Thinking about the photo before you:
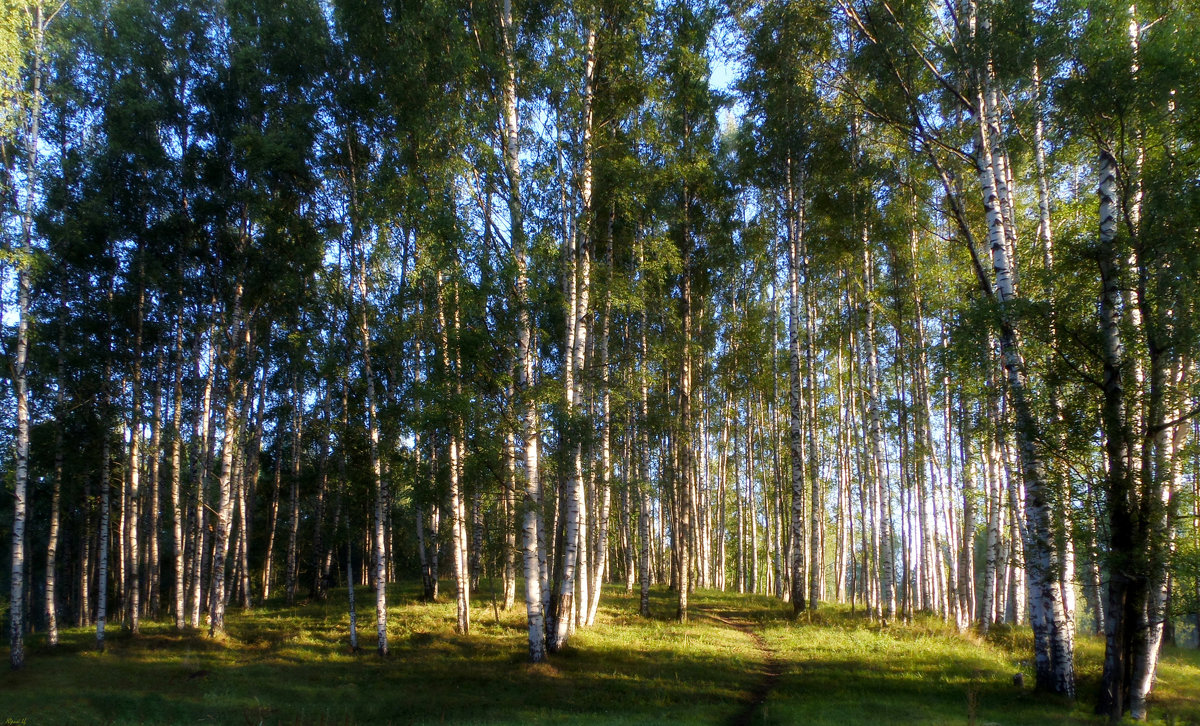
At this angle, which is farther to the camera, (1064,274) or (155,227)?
(155,227)

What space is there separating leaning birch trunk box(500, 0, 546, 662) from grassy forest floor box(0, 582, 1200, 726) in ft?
4.91

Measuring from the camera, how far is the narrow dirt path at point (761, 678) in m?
11.4

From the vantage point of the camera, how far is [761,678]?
547 inches

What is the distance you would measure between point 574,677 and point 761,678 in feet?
13.1

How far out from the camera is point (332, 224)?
20.5m

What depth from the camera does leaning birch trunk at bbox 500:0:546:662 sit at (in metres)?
15.2

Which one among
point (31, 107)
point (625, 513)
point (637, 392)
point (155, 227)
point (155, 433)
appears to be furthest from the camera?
point (625, 513)

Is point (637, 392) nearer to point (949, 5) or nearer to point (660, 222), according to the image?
point (660, 222)

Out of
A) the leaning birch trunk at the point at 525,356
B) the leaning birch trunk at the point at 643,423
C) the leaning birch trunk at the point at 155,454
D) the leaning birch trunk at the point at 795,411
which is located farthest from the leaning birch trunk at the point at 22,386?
the leaning birch trunk at the point at 795,411

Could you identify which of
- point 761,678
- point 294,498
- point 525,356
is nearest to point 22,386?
point 294,498

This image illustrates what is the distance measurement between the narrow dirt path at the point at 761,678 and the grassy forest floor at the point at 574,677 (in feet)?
0.17

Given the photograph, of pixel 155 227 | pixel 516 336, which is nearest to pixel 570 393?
pixel 516 336

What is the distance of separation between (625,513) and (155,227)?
20.2 meters

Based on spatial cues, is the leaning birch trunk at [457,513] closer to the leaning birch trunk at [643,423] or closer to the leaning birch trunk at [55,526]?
the leaning birch trunk at [643,423]
